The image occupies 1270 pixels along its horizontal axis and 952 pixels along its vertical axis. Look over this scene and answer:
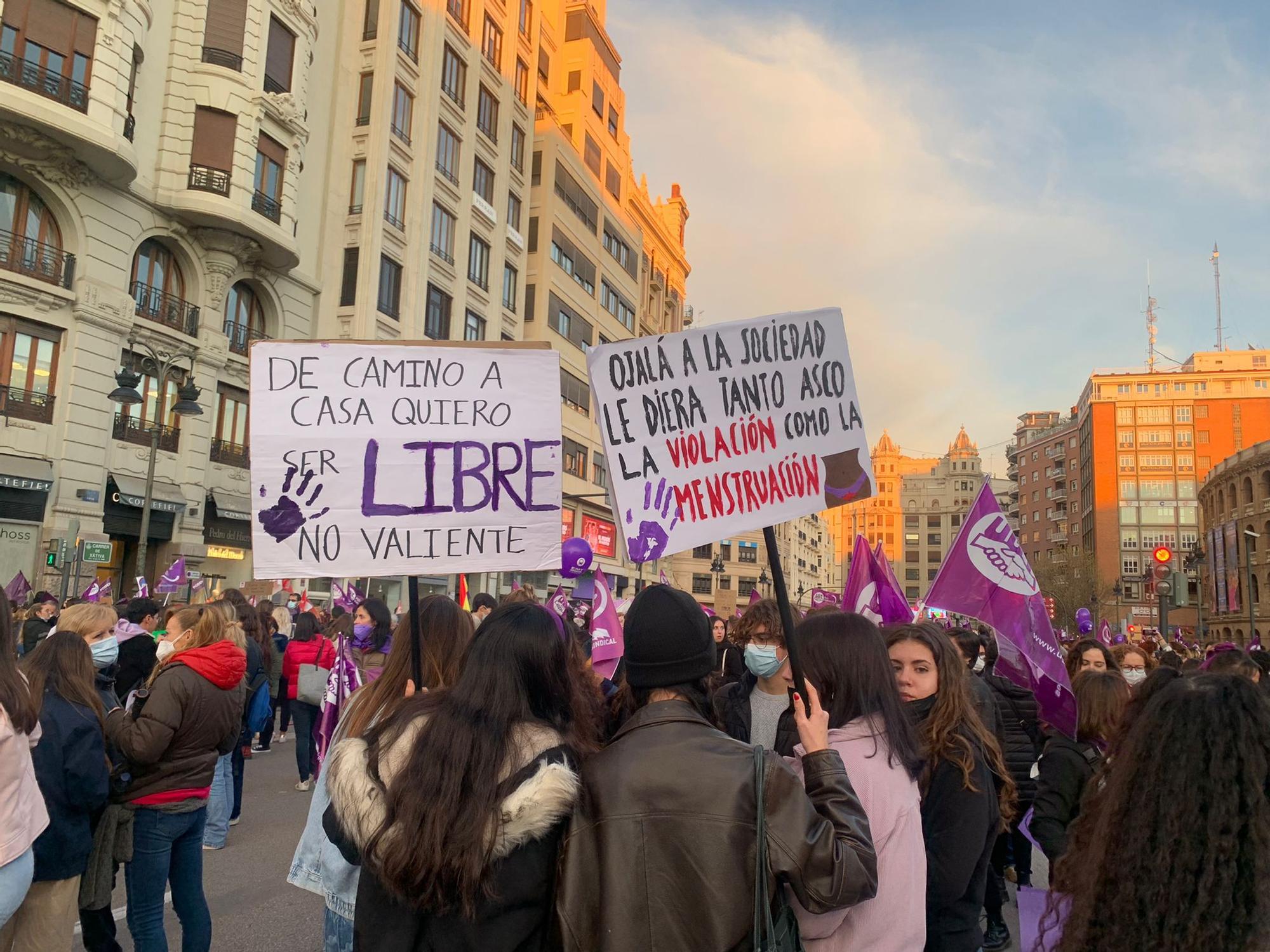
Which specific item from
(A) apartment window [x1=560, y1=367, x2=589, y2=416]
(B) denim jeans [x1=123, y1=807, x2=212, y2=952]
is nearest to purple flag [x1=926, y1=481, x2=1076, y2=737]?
(B) denim jeans [x1=123, y1=807, x2=212, y2=952]

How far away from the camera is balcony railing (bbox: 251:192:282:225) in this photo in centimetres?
2564

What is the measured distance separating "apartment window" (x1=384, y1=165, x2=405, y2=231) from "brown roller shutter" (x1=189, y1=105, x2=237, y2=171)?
6451 mm

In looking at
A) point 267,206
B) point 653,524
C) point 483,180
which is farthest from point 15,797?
point 483,180

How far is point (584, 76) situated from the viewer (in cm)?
4597

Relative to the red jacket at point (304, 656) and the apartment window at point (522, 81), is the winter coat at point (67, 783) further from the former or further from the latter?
the apartment window at point (522, 81)

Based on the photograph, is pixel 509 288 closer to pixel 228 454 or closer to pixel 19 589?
pixel 228 454

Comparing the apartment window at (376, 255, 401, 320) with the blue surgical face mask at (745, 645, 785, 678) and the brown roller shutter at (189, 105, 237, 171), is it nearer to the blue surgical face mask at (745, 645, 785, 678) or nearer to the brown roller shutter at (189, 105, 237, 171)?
the brown roller shutter at (189, 105, 237, 171)

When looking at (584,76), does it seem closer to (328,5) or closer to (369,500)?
(328,5)

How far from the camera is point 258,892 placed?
21.6 ft

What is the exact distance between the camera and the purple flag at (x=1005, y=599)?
5698mm

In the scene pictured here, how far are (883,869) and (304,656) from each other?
931 cm

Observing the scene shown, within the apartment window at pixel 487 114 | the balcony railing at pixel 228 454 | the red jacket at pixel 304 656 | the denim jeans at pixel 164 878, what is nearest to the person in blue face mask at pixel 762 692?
the denim jeans at pixel 164 878

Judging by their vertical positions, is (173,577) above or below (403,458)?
below

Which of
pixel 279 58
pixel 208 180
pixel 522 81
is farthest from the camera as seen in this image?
pixel 522 81
